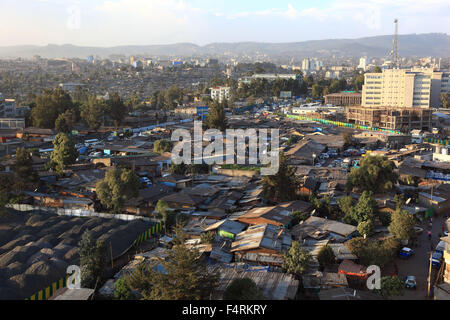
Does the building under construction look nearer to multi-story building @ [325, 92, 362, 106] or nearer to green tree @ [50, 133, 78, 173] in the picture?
multi-story building @ [325, 92, 362, 106]

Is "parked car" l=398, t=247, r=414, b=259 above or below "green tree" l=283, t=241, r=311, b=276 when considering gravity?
below

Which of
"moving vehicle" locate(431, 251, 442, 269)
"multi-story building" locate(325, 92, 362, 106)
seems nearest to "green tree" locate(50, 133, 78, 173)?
"moving vehicle" locate(431, 251, 442, 269)

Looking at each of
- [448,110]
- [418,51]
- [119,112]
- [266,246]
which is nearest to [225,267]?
[266,246]

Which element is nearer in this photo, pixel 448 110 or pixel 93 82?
pixel 448 110

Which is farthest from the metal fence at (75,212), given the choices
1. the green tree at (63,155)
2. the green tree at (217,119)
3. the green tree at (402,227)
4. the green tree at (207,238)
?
the green tree at (217,119)

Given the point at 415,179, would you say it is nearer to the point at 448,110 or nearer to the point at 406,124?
the point at 406,124

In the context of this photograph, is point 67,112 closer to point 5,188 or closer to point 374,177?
point 5,188

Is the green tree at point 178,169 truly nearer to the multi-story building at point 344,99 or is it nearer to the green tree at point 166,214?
the green tree at point 166,214
